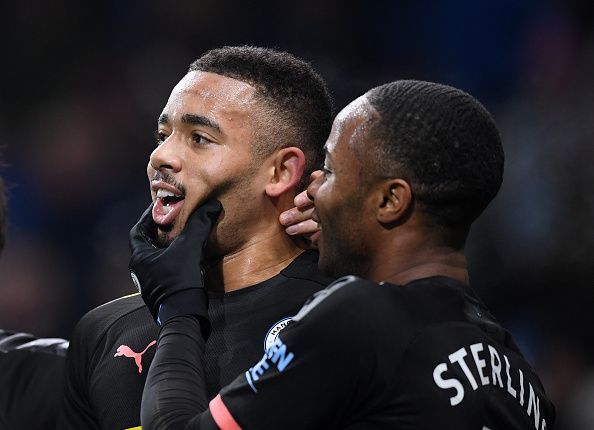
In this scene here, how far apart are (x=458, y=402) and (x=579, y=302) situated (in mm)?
2575

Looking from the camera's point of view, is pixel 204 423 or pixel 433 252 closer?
pixel 204 423

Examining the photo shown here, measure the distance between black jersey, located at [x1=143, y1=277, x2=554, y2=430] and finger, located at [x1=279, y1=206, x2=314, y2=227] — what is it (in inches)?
27.7

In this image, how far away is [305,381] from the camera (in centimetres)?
181

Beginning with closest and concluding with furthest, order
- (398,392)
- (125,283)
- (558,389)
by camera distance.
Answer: (398,392), (558,389), (125,283)

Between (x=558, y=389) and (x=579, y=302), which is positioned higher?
(x=579, y=302)

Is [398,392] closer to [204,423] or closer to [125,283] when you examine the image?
[204,423]

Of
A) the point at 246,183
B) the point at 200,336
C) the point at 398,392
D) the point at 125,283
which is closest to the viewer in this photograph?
the point at 398,392

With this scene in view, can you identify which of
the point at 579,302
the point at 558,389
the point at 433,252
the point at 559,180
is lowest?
the point at 558,389

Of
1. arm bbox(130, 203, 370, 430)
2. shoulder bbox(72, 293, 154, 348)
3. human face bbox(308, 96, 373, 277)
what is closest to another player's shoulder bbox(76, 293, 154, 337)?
shoulder bbox(72, 293, 154, 348)

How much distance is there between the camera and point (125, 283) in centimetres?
504

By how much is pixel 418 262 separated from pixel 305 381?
0.40 meters

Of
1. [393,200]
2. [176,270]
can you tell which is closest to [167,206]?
[176,270]

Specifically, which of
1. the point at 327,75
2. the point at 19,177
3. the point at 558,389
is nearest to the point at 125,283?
the point at 19,177

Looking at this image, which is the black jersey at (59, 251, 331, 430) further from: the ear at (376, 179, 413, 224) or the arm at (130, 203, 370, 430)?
the ear at (376, 179, 413, 224)
